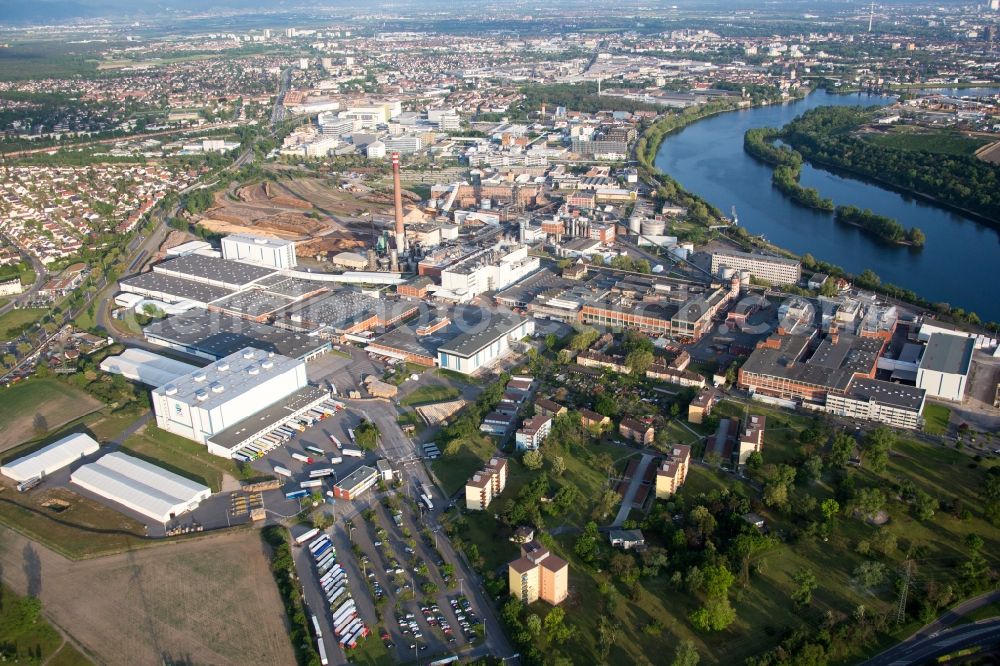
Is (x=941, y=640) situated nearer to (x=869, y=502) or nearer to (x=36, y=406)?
(x=869, y=502)

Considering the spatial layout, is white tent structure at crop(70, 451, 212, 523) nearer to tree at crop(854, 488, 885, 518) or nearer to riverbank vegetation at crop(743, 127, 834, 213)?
tree at crop(854, 488, 885, 518)

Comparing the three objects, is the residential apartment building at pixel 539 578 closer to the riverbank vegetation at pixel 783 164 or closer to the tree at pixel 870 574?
the tree at pixel 870 574

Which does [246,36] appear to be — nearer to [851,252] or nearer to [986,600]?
[851,252]

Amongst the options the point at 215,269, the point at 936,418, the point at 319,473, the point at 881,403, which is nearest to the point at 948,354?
the point at 936,418

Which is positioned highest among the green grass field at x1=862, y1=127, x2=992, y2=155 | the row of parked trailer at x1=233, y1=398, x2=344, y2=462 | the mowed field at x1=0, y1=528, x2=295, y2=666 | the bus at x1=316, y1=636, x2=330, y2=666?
the green grass field at x1=862, y1=127, x2=992, y2=155

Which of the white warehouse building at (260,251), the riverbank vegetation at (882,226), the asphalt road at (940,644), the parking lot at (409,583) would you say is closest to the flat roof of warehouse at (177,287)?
the white warehouse building at (260,251)

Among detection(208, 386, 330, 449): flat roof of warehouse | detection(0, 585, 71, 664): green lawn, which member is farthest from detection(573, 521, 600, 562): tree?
detection(0, 585, 71, 664): green lawn
